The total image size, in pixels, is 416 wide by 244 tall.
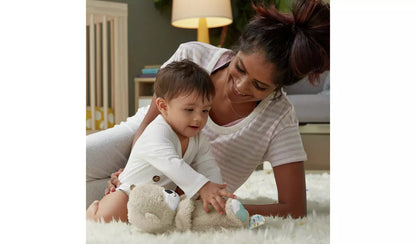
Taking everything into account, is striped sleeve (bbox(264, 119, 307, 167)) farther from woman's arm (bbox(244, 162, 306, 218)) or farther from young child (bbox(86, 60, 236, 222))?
young child (bbox(86, 60, 236, 222))

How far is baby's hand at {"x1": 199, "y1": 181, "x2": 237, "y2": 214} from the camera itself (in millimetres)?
559

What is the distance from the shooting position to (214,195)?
0.56 metres

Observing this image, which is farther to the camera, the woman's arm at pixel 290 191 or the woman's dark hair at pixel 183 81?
the woman's arm at pixel 290 191

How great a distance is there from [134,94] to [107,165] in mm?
138

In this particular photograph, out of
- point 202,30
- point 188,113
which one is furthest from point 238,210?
point 202,30

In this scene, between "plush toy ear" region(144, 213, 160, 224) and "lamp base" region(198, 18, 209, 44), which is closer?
"plush toy ear" region(144, 213, 160, 224)

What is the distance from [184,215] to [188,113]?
0.13 meters

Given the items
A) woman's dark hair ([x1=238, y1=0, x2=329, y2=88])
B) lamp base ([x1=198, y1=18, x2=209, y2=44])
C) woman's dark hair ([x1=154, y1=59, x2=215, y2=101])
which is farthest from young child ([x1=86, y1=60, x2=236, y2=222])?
lamp base ([x1=198, y1=18, x2=209, y2=44])

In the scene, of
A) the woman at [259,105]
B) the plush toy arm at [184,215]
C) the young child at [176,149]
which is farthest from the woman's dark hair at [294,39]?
the plush toy arm at [184,215]

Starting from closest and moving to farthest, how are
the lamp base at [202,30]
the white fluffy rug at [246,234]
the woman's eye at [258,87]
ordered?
the white fluffy rug at [246,234] < the woman's eye at [258,87] < the lamp base at [202,30]

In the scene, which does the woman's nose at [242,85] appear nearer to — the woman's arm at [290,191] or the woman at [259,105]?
the woman at [259,105]

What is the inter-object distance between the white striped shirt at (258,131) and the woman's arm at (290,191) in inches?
0.6

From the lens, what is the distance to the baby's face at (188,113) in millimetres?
579
